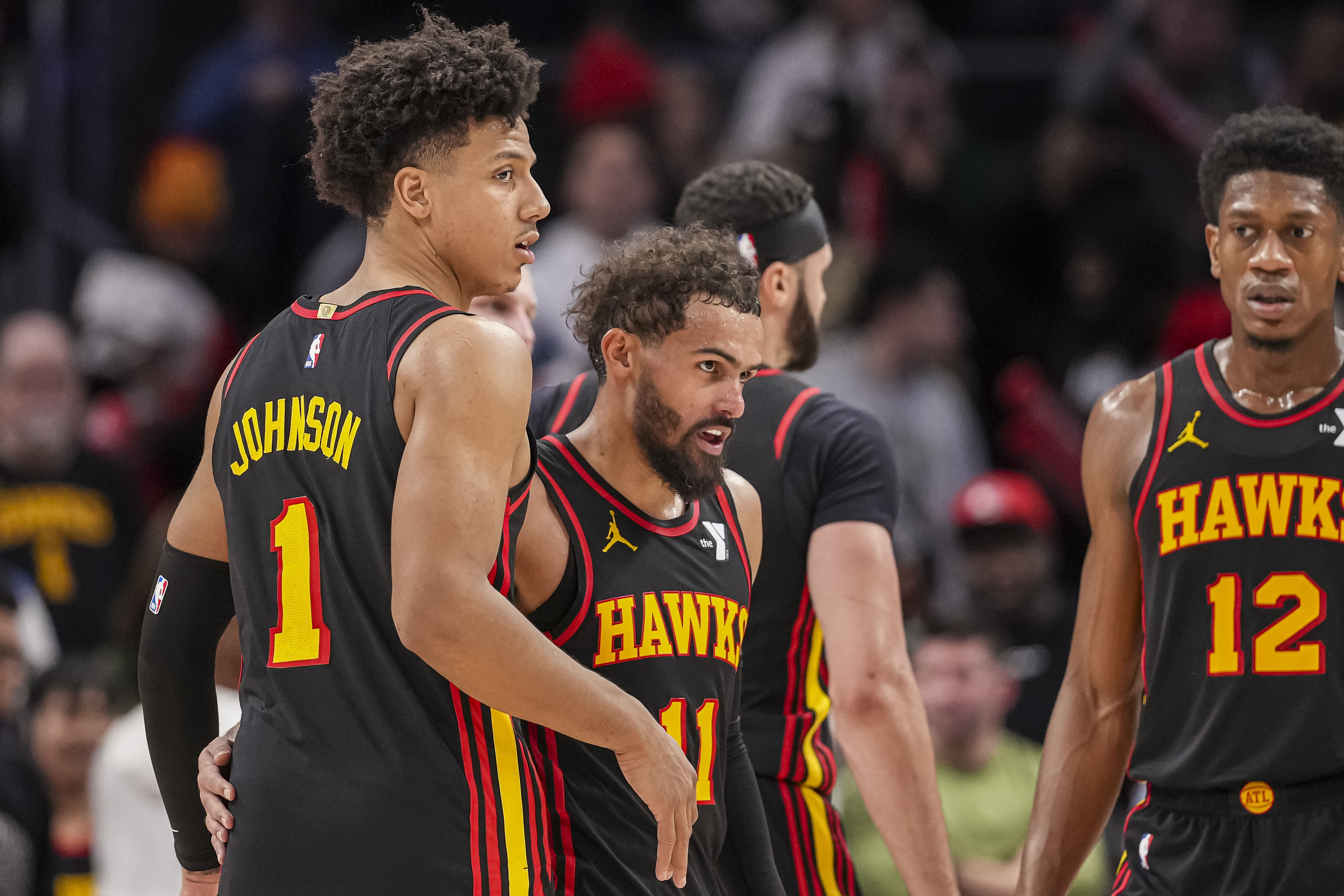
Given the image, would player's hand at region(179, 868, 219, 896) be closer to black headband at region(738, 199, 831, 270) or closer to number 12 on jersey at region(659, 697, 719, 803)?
number 12 on jersey at region(659, 697, 719, 803)

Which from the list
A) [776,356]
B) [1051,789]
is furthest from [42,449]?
[1051,789]

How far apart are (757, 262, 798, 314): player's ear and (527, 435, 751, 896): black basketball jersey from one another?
1039 mm

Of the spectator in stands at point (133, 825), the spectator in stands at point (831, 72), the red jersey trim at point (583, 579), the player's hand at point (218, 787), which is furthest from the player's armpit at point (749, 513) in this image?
the spectator in stands at point (831, 72)

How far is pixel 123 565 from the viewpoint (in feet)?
27.1

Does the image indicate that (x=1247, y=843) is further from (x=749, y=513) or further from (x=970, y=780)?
(x=970, y=780)

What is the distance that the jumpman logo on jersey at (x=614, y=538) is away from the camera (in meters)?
3.34

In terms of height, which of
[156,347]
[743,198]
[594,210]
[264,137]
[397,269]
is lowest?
[397,269]

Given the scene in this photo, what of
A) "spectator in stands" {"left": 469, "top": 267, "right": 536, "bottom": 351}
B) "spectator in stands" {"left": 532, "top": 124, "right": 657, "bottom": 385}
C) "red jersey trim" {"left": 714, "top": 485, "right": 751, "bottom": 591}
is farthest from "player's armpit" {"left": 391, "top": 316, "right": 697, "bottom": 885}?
"spectator in stands" {"left": 532, "top": 124, "right": 657, "bottom": 385}

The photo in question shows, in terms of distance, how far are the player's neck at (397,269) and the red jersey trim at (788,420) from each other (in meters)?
1.18

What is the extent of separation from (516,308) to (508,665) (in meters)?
1.75

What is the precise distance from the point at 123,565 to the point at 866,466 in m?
5.28

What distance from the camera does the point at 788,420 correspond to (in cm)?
409

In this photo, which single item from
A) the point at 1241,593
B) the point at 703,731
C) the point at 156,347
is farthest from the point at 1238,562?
the point at 156,347

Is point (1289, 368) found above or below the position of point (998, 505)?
above
